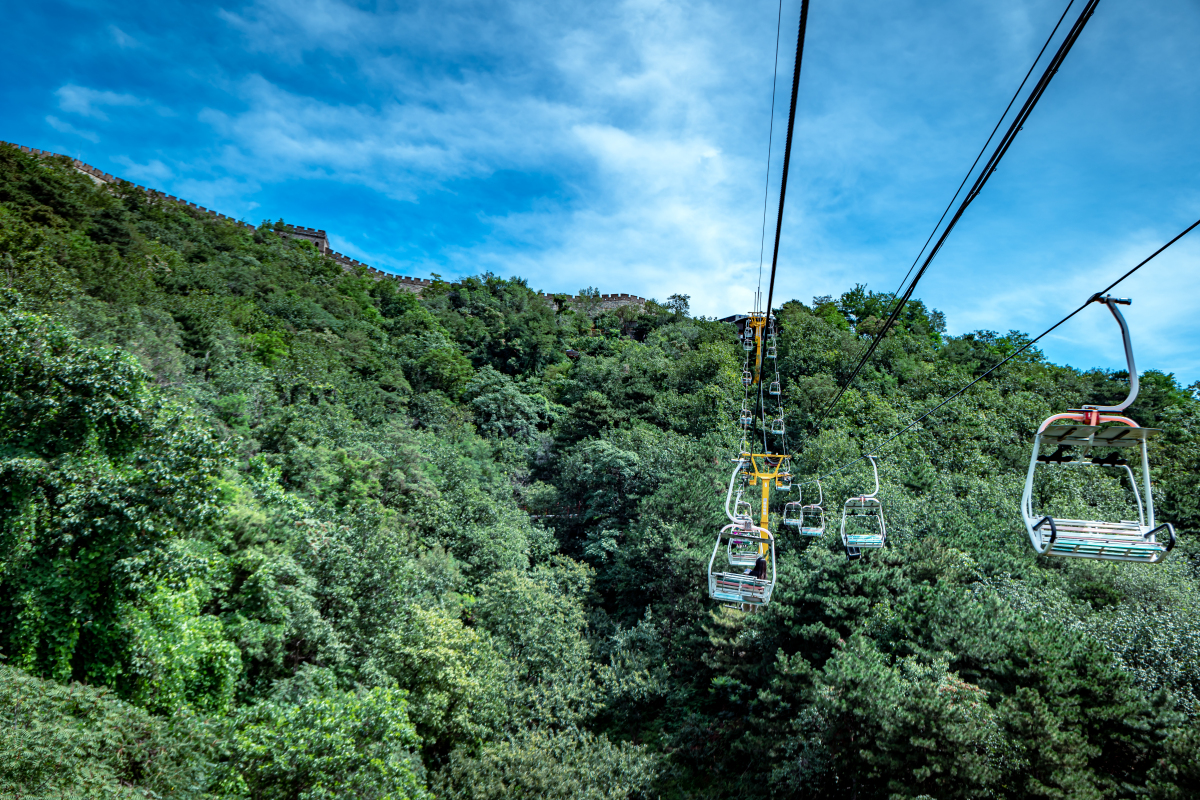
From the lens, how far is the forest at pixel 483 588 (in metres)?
9.69

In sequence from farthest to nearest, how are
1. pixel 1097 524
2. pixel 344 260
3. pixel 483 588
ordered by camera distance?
pixel 344 260 < pixel 483 588 < pixel 1097 524

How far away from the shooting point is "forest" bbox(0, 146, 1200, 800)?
9688 mm

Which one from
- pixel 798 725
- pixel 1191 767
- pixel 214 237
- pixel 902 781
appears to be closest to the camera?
pixel 1191 767

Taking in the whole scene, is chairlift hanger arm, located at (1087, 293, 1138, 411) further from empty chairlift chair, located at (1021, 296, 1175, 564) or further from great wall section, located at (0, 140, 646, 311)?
great wall section, located at (0, 140, 646, 311)

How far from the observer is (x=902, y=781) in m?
12.2

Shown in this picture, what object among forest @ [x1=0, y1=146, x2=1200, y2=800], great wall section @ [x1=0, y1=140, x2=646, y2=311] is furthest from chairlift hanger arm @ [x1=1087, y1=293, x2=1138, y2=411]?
great wall section @ [x1=0, y1=140, x2=646, y2=311]

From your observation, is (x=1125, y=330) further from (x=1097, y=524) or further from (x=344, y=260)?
(x=344, y=260)

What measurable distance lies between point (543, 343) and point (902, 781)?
131 feet

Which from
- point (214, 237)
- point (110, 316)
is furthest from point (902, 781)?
point (214, 237)

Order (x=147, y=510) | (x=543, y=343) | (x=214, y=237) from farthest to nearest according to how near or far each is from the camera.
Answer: (x=543, y=343) → (x=214, y=237) → (x=147, y=510)

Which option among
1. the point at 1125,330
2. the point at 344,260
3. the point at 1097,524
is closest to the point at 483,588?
the point at 1097,524

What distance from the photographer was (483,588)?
20266 mm

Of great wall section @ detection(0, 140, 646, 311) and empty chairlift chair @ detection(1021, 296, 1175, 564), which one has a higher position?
great wall section @ detection(0, 140, 646, 311)

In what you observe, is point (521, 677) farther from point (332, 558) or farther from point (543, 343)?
point (543, 343)
